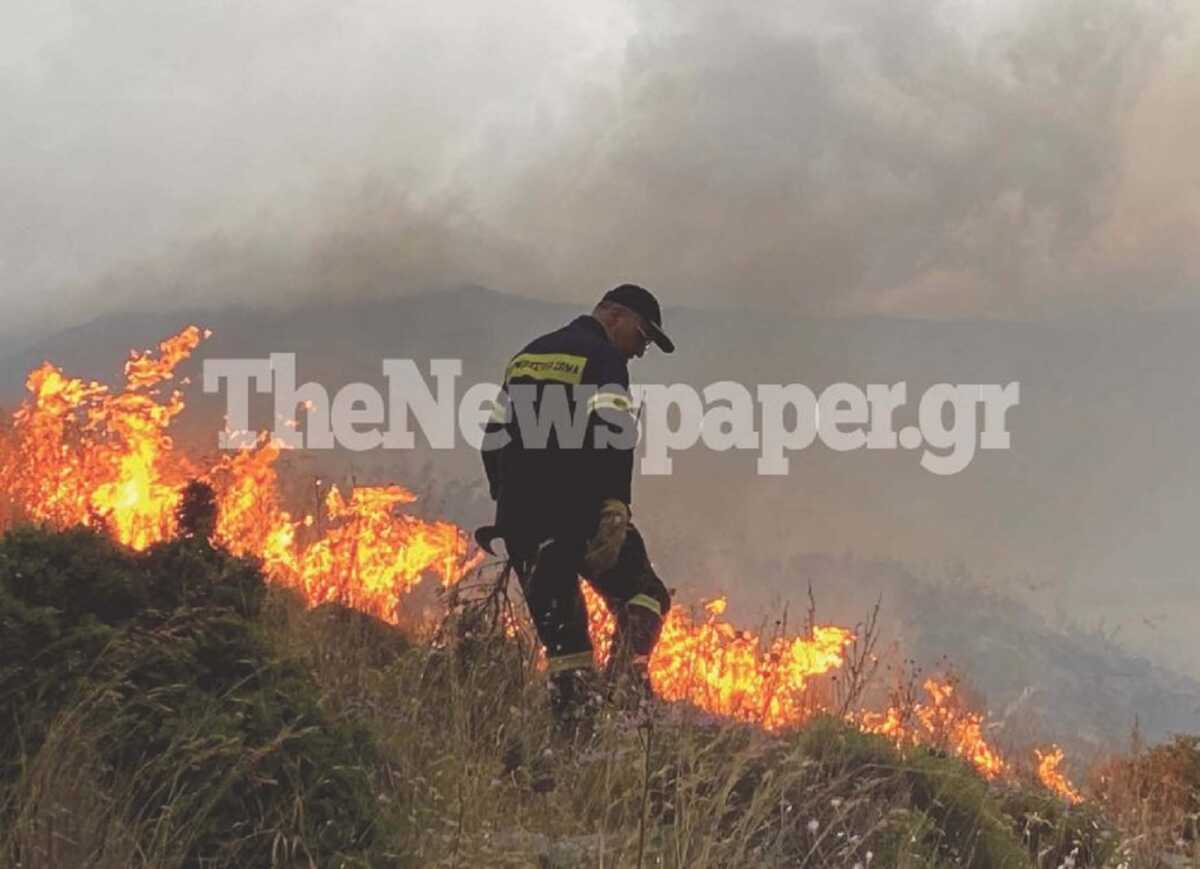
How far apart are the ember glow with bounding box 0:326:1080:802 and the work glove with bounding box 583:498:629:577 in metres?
0.61

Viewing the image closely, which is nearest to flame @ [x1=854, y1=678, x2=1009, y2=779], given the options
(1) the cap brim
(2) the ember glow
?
(2) the ember glow

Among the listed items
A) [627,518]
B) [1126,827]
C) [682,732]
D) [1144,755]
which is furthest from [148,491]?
[1144,755]

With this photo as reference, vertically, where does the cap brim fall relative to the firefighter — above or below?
above

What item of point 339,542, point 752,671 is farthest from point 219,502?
point 752,671

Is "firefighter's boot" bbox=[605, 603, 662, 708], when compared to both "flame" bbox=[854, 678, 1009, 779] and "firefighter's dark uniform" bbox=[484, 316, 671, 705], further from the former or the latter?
"flame" bbox=[854, 678, 1009, 779]

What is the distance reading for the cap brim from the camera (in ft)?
20.4

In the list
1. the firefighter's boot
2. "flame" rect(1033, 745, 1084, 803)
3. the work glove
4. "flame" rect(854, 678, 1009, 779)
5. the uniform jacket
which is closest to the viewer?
the firefighter's boot

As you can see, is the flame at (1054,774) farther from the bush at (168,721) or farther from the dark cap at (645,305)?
the bush at (168,721)

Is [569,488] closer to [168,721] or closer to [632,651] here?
[632,651]

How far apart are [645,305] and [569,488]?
121cm

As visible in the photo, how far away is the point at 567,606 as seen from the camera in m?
5.63

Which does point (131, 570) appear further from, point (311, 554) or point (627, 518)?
point (311, 554)

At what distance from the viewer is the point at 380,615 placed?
724 centimetres

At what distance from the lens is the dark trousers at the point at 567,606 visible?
5.59 metres
